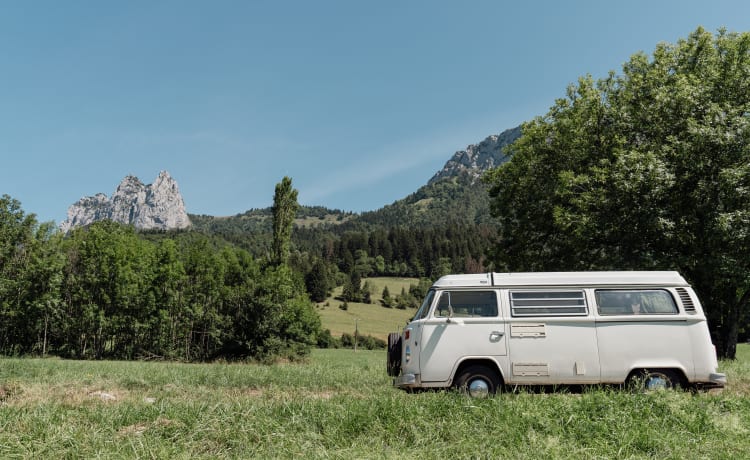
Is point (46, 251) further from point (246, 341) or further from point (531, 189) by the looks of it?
point (531, 189)

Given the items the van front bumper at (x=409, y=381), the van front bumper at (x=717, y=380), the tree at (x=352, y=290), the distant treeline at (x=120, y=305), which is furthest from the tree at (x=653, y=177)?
the tree at (x=352, y=290)

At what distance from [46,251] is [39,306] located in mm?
5236

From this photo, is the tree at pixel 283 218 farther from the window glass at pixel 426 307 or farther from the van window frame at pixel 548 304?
the van window frame at pixel 548 304

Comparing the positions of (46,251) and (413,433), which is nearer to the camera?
(413,433)

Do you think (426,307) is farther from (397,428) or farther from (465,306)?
(397,428)

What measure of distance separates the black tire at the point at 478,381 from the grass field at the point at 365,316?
242ft

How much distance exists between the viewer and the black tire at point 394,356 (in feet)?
35.7

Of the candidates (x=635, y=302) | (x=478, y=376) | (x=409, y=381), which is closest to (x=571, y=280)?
(x=635, y=302)

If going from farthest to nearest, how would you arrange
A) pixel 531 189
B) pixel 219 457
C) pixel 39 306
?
pixel 39 306 → pixel 531 189 → pixel 219 457

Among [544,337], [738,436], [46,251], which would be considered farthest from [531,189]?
[46,251]

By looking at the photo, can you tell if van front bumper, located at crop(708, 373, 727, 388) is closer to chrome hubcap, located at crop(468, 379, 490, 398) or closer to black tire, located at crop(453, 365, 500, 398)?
black tire, located at crop(453, 365, 500, 398)

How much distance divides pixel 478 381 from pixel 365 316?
96.7m

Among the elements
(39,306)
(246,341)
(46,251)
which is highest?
(46,251)

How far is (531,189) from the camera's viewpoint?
25578 millimetres
